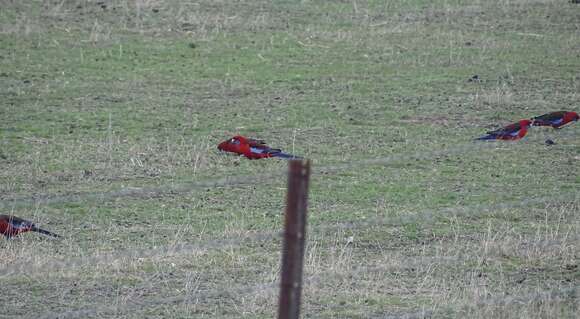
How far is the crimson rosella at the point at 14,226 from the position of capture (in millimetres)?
8250

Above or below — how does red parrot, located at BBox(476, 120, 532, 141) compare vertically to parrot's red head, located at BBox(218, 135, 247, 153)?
above

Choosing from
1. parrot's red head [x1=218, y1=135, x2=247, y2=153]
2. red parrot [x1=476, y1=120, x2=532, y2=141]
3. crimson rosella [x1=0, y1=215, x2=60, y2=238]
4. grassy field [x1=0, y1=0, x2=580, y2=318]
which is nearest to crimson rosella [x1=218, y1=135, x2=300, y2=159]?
parrot's red head [x1=218, y1=135, x2=247, y2=153]

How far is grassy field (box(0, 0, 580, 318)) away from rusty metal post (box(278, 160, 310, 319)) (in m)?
0.92

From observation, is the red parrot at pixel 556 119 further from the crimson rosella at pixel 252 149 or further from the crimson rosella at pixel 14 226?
the crimson rosella at pixel 14 226

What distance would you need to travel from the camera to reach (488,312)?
6422 mm

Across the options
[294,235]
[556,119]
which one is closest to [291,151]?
[556,119]

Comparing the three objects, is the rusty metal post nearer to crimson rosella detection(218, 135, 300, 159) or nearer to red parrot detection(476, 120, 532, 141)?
crimson rosella detection(218, 135, 300, 159)

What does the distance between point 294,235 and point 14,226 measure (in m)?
4.70

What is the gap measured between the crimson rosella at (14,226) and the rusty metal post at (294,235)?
14.9 feet

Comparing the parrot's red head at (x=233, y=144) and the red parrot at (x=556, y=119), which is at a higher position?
the red parrot at (x=556, y=119)

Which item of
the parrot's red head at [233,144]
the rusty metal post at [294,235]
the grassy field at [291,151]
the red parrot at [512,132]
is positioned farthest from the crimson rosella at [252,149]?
the rusty metal post at [294,235]

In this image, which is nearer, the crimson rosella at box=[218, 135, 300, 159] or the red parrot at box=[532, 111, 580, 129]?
the crimson rosella at box=[218, 135, 300, 159]

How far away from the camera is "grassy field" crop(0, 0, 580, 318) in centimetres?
726

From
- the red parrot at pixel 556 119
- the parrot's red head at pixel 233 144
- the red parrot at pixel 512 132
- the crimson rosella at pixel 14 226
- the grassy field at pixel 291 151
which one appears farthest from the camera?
the red parrot at pixel 556 119
